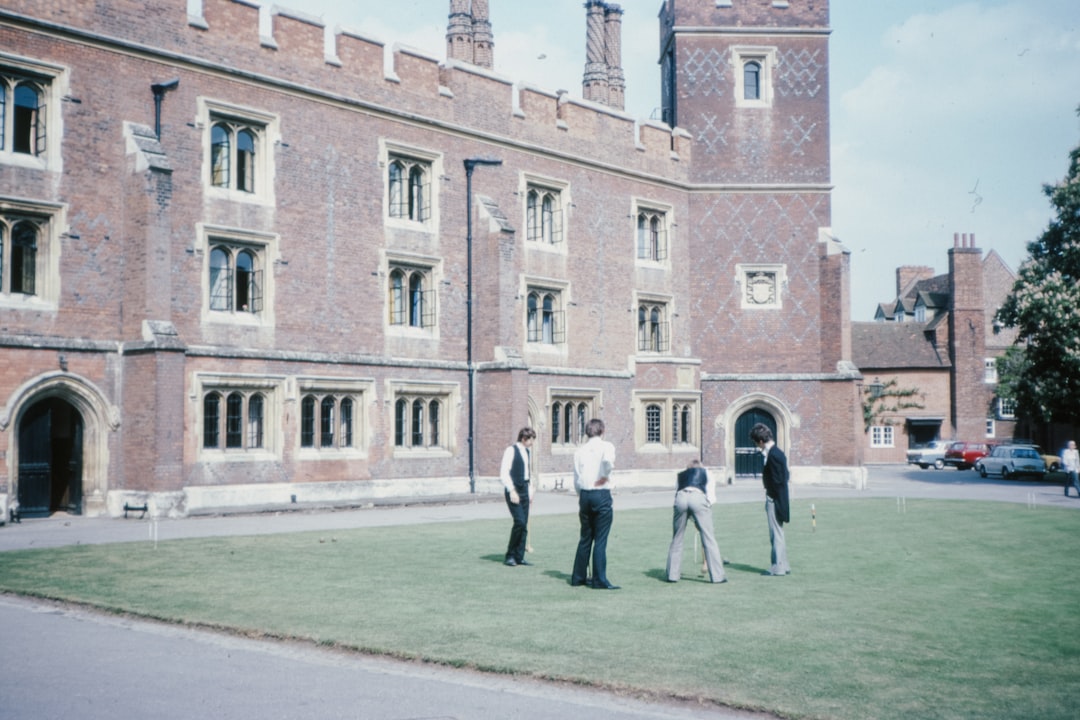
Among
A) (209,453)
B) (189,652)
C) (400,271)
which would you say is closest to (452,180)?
(400,271)

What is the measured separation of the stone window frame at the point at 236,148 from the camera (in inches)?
798

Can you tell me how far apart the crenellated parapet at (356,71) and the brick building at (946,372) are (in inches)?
1056

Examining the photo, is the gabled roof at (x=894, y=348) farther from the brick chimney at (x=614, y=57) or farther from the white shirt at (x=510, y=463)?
the white shirt at (x=510, y=463)

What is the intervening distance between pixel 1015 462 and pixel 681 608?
34232 mm

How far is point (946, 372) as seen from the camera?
52406 mm

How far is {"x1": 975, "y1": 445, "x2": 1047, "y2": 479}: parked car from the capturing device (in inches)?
1517

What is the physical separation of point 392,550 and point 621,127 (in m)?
19.1

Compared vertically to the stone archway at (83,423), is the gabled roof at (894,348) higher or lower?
higher

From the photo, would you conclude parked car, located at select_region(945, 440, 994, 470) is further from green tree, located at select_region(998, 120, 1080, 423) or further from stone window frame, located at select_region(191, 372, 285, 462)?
stone window frame, located at select_region(191, 372, 285, 462)

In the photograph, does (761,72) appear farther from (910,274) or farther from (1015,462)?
(910,274)

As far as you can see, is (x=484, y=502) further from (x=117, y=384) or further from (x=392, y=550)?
(x=392, y=550)

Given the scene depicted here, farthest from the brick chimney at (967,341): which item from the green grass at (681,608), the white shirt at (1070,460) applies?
the green grass at (681,608)

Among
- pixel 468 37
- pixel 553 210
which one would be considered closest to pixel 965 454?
pixel 553 210

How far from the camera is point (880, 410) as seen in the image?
172 ft
